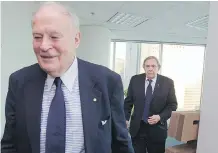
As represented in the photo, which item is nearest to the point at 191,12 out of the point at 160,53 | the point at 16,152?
the point at 160,53

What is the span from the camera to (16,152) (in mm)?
956

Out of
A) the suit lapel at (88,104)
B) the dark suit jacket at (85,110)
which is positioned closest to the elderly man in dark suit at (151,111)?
the dark suit jacket at (85,110)

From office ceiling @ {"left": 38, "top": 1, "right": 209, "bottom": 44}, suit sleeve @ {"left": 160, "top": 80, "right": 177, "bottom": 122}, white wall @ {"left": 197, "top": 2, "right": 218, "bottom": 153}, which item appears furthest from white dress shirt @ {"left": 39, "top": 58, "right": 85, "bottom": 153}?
office ceiling @ {"left": 38, "top": 1, "right": 209, "bottom": 44}

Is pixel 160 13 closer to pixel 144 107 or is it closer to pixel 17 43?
pixel 144 107

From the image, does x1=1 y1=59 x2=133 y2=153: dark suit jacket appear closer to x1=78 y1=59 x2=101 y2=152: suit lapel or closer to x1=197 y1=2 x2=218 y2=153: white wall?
x1=78 y1=59 x2=101 y2=152: suit lapel

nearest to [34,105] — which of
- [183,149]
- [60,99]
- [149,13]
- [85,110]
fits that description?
[60,99]

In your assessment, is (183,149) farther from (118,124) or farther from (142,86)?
(142,86)

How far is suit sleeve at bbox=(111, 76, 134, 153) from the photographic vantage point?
0.98 m

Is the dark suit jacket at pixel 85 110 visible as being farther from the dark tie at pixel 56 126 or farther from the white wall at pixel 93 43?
the white wall at pixel 93 43

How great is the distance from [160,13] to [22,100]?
3.55 metres

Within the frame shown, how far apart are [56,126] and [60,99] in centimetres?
11

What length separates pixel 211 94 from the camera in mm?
1282

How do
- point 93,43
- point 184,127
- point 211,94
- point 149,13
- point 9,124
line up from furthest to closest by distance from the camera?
1. point 93,43
2. point 149,13
3. point 184,127
4. point 211,94
5. point 9,124

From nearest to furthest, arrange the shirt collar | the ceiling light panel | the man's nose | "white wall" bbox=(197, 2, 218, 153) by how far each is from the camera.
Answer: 1. the man's nose
2. the shirt collar
3. "white wall" bbox=(197, 2, 218, 153)
4. the ceiling light panel
